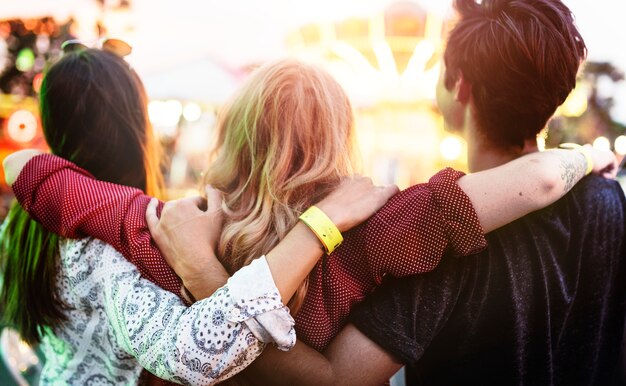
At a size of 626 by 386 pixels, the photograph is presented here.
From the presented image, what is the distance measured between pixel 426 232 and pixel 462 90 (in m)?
0.63

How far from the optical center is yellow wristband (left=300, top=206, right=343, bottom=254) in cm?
147

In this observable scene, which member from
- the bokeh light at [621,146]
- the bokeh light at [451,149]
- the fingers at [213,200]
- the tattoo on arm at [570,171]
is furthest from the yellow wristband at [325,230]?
the bokeh light at [451,149]

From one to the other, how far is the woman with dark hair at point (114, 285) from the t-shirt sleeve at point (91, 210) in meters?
0.02

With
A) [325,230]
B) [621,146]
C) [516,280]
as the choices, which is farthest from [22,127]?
[621,146]

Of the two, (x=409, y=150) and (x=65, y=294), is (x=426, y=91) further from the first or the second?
(x=65, y=294)

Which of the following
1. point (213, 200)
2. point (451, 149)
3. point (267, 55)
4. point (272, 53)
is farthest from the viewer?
point (451, 149)

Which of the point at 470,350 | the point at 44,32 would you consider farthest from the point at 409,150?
the point at 470,350

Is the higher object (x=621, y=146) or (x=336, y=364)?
(x=336, y=364)

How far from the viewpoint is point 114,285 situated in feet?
5.22

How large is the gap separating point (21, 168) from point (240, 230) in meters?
0.76

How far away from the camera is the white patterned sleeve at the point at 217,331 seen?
4.51 ft

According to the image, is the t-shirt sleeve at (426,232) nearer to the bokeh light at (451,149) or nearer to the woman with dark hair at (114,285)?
the woman with dark hair at (114,285)

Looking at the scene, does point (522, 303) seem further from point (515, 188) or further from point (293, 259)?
point (293, 259)

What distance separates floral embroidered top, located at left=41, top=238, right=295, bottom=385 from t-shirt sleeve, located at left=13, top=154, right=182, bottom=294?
5 cm
